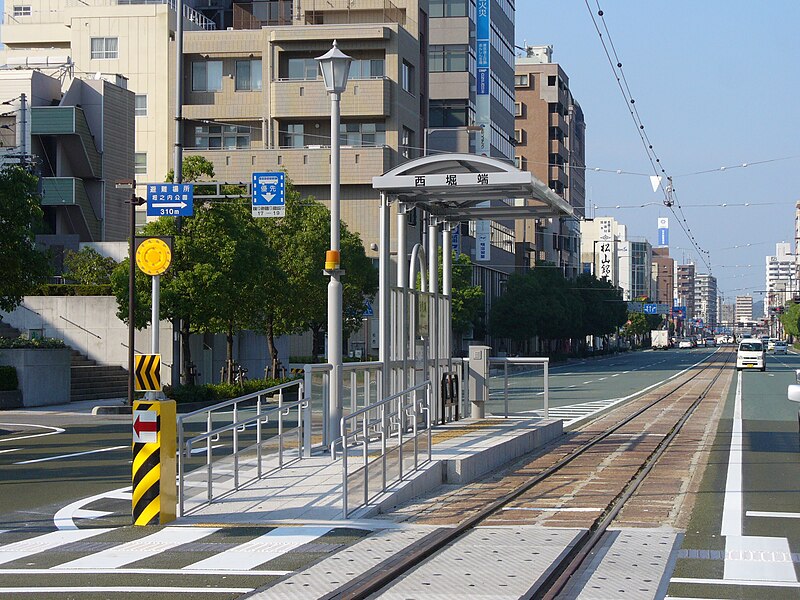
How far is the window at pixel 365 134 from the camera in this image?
67750 millimetres

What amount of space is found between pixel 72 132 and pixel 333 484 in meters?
46.1

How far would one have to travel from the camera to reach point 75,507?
1469 centimetres

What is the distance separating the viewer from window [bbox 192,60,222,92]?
7088 centimetres

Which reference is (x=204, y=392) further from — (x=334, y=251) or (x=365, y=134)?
(x=365, y=134)

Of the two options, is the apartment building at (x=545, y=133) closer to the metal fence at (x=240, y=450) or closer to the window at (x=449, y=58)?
the window at (x=449, y=58)

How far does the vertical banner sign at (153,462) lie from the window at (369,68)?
57.1m

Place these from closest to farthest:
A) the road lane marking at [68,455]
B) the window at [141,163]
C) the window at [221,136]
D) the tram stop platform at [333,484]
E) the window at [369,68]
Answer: the tram stop platform at [333,484]
the road lane marking at [68,455]
the window at [369,68]
the window at [221,136]
the window at [141,163]

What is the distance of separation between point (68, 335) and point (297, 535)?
34.1 meters

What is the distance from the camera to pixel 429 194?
21.0 m

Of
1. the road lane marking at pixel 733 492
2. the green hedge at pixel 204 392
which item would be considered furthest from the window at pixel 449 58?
the road lane marking at pixel 733 492

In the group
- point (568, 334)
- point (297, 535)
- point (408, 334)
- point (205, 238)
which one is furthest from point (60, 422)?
point (568, 334)

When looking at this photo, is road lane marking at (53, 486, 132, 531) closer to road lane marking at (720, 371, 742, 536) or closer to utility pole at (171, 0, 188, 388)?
road lane marking at (720, 371, 742, 536)

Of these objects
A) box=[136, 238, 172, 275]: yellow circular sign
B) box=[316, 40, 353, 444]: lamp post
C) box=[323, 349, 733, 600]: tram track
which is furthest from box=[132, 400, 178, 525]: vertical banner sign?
box=[136, 238, 172, 275]: yellow circular sign

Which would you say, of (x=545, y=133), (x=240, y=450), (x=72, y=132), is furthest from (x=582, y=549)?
(x=545, y=133)
